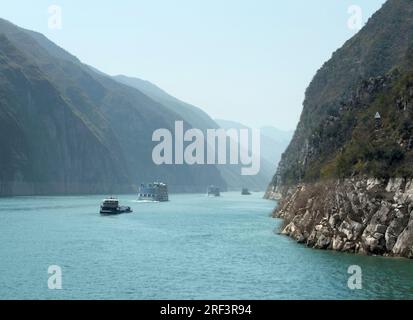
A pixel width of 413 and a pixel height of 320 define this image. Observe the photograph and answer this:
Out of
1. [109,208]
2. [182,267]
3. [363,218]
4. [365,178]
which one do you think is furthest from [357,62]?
Answer: [182,267]

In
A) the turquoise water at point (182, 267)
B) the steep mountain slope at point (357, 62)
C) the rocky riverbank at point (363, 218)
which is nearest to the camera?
the turquoise water at point (182, 267)

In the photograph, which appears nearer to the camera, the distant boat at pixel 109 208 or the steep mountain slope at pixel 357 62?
the distant boat at pixel 109 208

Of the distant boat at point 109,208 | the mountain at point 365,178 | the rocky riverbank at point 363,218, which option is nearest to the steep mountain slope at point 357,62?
the distant boat at point 109,208

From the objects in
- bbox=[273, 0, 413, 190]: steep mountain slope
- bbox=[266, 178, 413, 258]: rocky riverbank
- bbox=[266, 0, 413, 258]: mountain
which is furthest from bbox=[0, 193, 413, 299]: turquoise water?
bbox=[273, 0, 413, 190]: steep mountain slope

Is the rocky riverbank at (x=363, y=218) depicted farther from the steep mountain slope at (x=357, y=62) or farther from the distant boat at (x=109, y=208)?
the steep mountain slope at (x=357, y=62)

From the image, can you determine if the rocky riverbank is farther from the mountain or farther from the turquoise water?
the turquoise water
